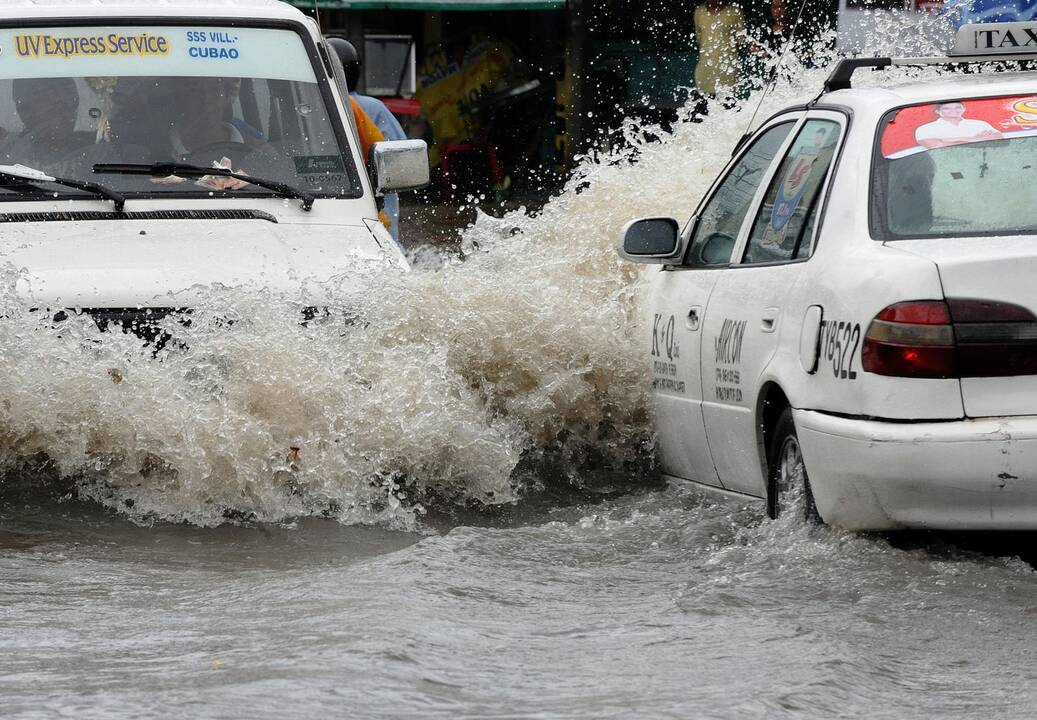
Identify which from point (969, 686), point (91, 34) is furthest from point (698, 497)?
point (91, 34)

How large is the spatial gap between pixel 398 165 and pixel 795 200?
252 cm

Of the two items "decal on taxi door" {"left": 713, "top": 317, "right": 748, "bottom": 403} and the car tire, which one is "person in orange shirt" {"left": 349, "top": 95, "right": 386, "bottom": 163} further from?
the car tire

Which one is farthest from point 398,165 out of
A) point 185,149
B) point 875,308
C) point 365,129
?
point 875,308

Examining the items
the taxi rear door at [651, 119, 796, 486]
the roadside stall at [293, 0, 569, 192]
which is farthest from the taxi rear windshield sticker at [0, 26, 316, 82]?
the roadside stall at [293, 0, 569, 192]

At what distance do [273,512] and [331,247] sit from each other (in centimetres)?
129

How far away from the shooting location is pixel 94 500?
6316mm

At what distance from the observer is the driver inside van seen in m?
7.46

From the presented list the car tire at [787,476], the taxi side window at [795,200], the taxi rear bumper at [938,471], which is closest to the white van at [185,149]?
the taxi side window at [795,200]

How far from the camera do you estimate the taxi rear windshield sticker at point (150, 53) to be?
7711 mm

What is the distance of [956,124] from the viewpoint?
550 centimetres

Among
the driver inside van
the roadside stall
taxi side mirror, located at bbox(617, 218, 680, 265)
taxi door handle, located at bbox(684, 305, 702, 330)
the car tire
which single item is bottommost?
the car tire

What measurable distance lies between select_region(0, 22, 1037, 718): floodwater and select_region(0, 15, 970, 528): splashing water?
1 cm

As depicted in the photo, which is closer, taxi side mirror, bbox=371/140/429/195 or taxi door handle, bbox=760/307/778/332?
taxi door handle, bbox=760/307/778/332

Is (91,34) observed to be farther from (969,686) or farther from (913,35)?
(913,35)
